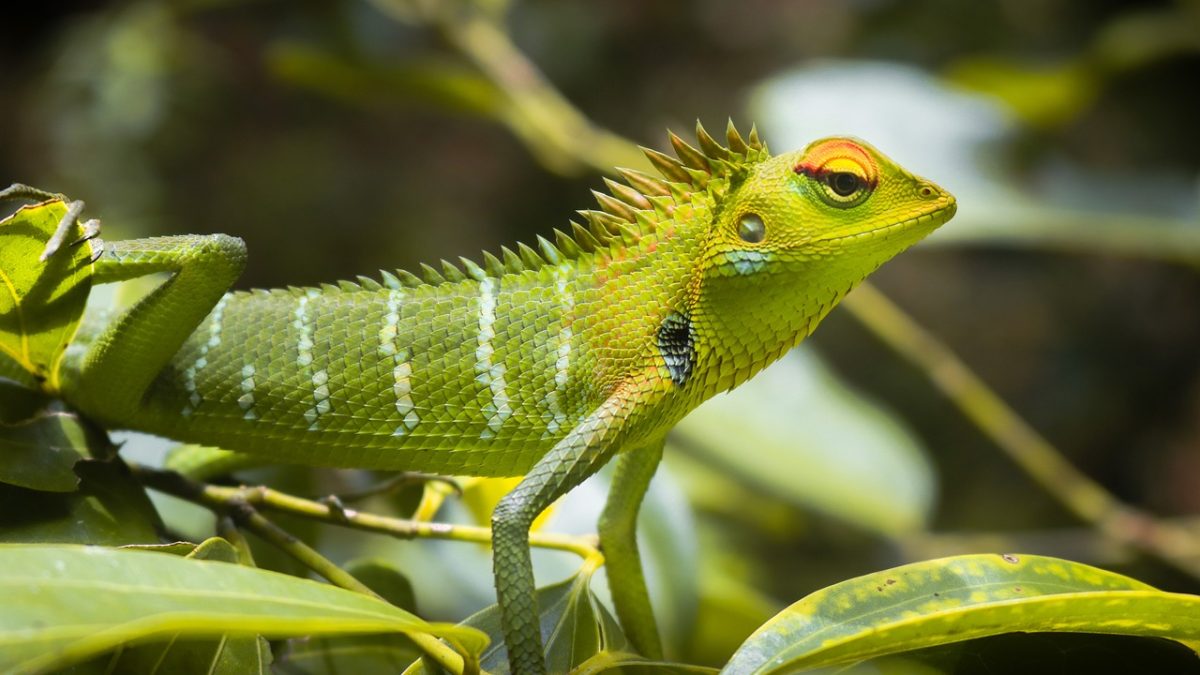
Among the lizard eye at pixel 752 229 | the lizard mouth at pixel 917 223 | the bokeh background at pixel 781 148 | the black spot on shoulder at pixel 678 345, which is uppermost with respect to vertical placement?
the bokeh background at pixel 781 148

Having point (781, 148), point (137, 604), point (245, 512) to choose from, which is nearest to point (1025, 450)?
point (781, 148)

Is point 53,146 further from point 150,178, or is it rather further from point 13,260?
point 13,260

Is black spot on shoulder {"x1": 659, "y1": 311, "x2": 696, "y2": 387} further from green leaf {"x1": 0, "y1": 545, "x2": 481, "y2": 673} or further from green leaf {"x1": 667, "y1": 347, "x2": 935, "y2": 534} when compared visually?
green leaf {"x1": 667, "y1": 347, "x2": 935, "y2": 534}

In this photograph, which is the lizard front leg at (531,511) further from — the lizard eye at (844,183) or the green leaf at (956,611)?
the lizard eye at (844,183)

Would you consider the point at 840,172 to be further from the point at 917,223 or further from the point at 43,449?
the point at 43,449

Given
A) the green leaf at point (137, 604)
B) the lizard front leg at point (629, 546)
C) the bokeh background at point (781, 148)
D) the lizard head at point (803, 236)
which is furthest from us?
the bokeh background at point (781, 148)

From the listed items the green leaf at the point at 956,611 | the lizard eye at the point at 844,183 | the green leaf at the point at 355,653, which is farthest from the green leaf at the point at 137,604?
the lizard eye at the point at 844,183
